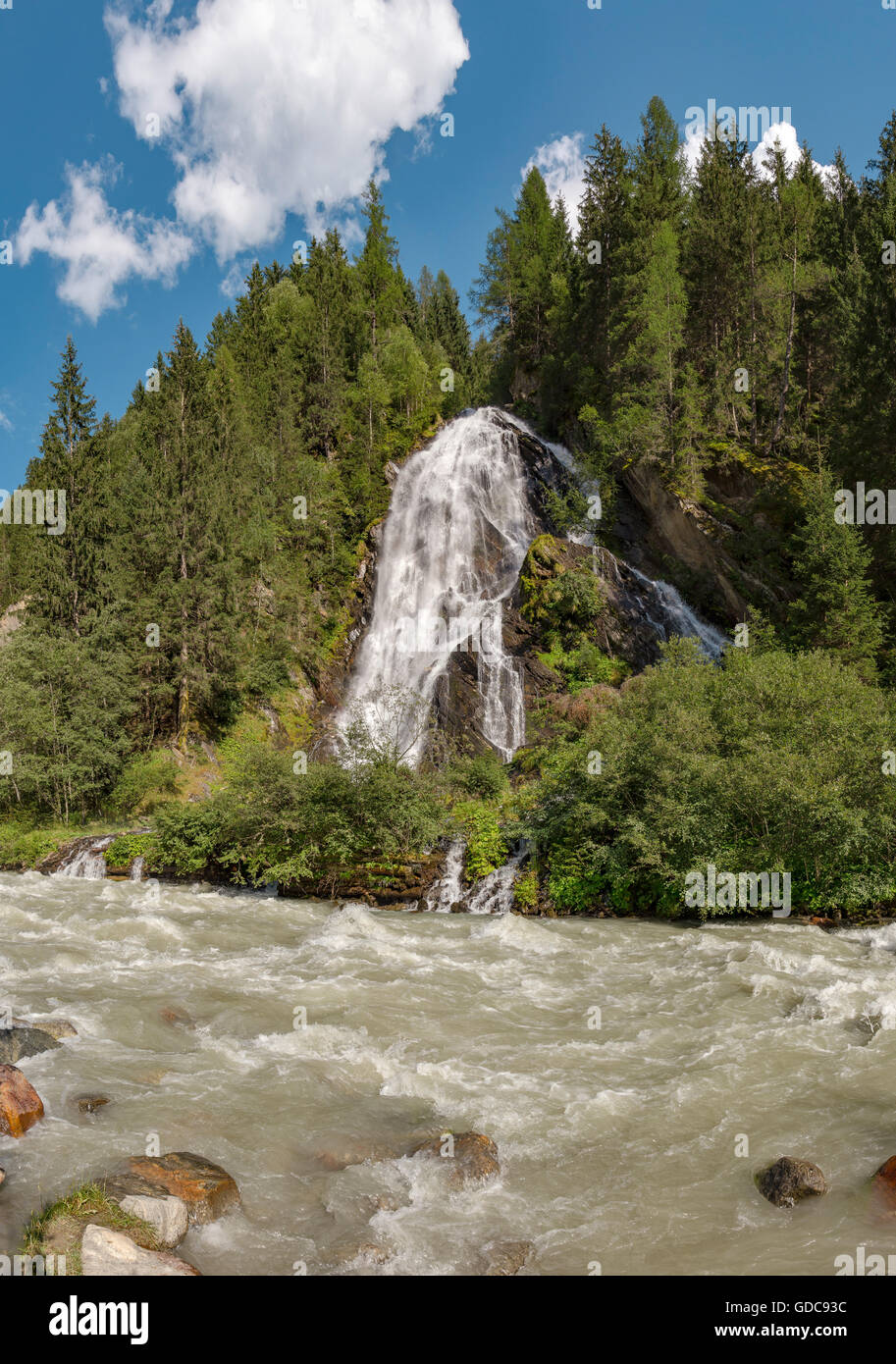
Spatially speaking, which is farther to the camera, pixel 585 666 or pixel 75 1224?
pixel 585 666

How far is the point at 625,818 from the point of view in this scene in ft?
59.4

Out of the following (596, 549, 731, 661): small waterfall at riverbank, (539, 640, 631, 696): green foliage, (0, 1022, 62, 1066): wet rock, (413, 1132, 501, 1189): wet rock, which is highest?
(596, 549, 731, 661): small waterfall at riverbank

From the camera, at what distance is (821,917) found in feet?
52.6

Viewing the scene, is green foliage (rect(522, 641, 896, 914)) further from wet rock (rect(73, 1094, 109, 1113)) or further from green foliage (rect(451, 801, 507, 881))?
wet rock (rect(73, 1094, 109, 1113))

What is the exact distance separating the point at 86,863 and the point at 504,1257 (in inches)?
846

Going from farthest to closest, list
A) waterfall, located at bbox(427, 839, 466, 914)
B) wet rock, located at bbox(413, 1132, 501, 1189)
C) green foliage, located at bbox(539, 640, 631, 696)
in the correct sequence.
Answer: green foliage, located at bbox(539, 640, 631, 696), waterfall, located at bbox(427, 839, 466, 914), wet rock, located at bbox(413, 1132, 501, 1189)

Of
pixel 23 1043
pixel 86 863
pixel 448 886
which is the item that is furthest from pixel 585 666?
pixel 23 1043

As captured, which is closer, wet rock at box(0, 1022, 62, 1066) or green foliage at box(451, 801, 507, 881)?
wet rock at box(0, 1022, 62, 1066)

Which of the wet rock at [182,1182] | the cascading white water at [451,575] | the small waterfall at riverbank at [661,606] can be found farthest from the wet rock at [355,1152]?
the small waterfall at riverbank at [661,606]

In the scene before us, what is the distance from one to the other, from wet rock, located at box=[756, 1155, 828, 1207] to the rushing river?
0.11 m

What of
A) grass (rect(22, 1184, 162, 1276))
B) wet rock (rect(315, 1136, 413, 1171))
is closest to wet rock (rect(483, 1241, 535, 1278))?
wet rock (rect(315, 1136, 413, 1171))

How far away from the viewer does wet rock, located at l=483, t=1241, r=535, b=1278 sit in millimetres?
5867

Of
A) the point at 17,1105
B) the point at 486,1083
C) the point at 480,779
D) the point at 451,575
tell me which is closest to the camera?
the point at 17,1105

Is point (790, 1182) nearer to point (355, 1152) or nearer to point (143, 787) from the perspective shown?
point (355, 1152)
